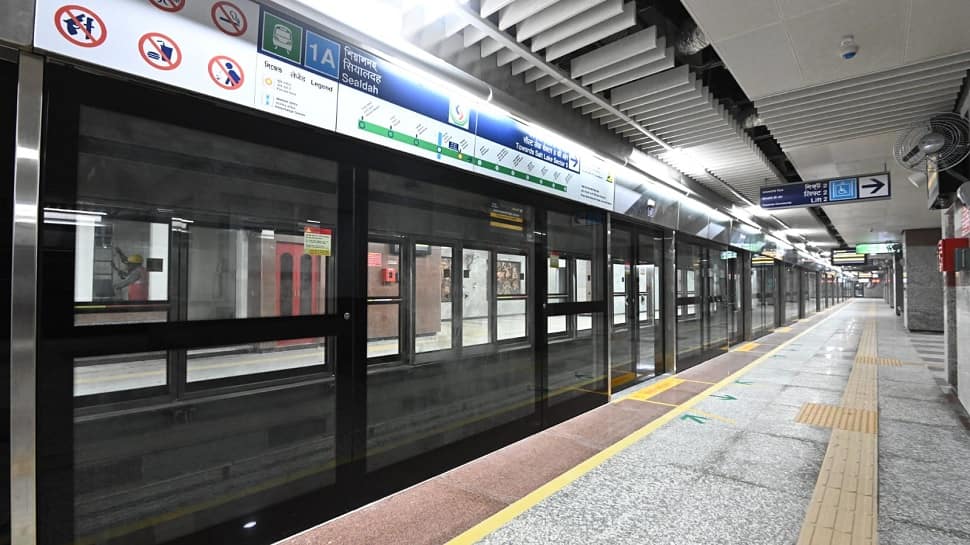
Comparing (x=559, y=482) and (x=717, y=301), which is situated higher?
(x=717, y=301)

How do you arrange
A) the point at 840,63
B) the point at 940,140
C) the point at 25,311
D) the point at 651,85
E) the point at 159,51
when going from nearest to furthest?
the point at 25,311 → the point at 159,51 → the point at 840,63 → the point at 651,85 → the point at 940,140

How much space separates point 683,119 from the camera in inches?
184

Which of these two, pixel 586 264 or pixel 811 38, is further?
pixel 586 264

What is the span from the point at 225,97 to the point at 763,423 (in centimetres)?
466

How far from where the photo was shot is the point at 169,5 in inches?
75.6

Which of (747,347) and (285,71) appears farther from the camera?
(747,347)

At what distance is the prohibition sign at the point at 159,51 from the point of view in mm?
1849

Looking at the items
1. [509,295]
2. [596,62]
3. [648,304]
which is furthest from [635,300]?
[596,62]

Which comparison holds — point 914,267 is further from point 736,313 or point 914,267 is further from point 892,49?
point 892,49

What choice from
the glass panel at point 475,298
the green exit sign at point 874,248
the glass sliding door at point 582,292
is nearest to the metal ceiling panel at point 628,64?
the glass sliding door at point 582,292

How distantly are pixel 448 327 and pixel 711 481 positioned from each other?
3.49 meters

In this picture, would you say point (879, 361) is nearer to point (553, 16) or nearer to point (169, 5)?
point (553, 16)

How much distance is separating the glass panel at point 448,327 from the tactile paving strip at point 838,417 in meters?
2.58

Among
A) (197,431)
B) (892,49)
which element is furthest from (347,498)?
(892,49)
